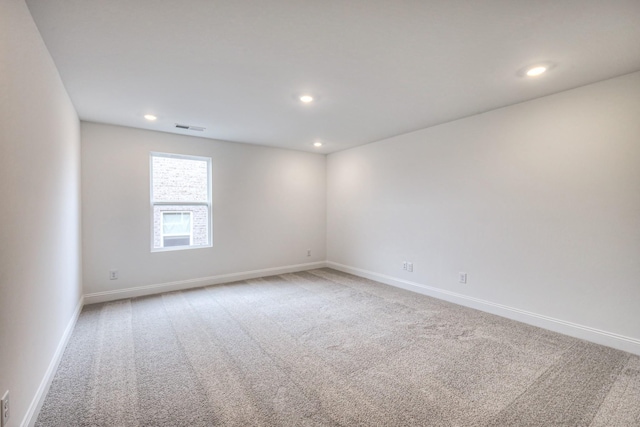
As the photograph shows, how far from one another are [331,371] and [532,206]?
8.79 feet

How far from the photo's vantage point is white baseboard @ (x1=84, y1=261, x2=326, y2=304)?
3832 mm

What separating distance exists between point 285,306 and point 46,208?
2.53 m

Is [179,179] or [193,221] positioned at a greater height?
[179,179]

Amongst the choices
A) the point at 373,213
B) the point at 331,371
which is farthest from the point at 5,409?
the point at 373,213

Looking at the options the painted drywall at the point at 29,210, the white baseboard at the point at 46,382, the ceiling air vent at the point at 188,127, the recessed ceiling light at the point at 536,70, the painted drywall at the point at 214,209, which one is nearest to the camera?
the painted drywall at the point at 29,210

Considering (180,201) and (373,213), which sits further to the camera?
(373,213)

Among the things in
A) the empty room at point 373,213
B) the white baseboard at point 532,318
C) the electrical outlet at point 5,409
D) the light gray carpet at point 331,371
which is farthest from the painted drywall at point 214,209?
the electrical outlet at point 5,409

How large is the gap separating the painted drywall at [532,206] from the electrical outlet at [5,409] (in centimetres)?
406

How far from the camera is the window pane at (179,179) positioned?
4301 millimetres

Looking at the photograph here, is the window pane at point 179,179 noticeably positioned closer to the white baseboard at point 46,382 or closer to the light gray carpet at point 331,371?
the light gray carpet at point 331,371

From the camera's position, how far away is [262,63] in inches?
89.4

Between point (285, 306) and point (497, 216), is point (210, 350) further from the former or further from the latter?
point (497, 216)

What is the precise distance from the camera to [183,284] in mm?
4418

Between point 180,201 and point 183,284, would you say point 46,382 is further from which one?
point 180,201
